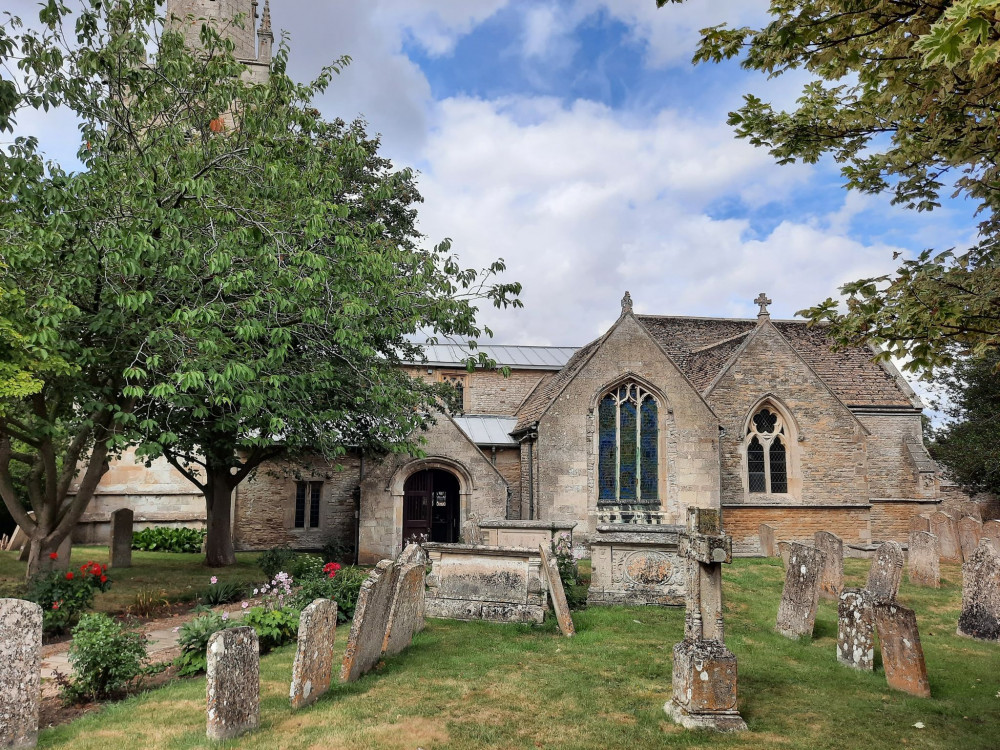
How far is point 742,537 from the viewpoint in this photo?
21641 mm

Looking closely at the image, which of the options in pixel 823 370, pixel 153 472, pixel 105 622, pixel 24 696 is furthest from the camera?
pixel 823 370

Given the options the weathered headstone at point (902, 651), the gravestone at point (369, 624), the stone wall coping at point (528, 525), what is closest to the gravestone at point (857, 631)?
the weathered headstone at point (902, 651)

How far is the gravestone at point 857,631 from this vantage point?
8.59 m

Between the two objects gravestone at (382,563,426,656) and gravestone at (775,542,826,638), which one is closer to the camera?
gravestone at (382,563,426,656)

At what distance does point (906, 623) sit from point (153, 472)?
2516 centimetres

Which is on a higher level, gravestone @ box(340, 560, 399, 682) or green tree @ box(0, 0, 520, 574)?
green tree @ box(0, 0, 520, 574)

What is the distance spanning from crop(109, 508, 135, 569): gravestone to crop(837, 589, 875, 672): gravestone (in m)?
17.6

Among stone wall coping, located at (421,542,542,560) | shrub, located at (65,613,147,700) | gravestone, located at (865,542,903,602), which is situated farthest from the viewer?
stone wall coping, located at (421,542,542,560)

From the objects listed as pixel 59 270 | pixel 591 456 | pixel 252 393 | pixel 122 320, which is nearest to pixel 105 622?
pixel 252 393

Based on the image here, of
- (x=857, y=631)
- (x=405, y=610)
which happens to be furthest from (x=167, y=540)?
(x=857, y=631)

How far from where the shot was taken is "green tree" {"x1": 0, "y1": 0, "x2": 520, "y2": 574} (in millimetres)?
9383

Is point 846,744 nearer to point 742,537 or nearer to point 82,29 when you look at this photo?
point 82,29

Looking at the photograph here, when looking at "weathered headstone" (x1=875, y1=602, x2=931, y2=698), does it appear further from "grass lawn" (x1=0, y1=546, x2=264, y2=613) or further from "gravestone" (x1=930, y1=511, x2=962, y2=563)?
"gravestone" (x1=930, y1=511, x2=962, y2=563)

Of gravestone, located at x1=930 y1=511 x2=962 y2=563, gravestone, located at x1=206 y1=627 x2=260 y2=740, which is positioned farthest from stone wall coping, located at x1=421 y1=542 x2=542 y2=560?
gravestone, located at x1=930 y1=511 x2=962 y2=563
